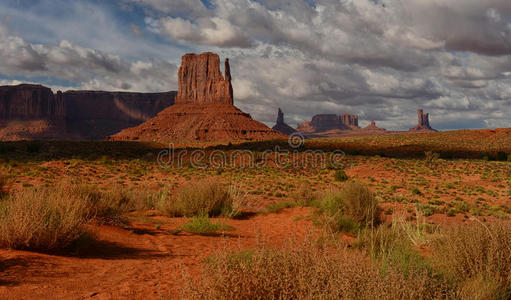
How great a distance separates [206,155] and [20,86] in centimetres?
15450

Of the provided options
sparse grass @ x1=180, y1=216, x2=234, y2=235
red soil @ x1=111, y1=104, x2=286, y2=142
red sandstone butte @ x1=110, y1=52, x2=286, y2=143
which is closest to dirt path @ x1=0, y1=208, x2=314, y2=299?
sparse grass @ x1=180, y1=216, x2=234, y2=235

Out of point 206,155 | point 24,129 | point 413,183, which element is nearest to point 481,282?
point 413,183

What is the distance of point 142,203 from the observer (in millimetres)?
12539

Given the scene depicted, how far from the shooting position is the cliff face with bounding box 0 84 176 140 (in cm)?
14412

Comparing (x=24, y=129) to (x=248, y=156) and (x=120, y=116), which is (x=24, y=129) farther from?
(x=248, y=156)

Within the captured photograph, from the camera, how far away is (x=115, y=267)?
215 inches

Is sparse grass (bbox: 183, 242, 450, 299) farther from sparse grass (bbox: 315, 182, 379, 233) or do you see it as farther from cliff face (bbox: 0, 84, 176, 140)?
cliff face (bbox: 0, 84, 176, 140)

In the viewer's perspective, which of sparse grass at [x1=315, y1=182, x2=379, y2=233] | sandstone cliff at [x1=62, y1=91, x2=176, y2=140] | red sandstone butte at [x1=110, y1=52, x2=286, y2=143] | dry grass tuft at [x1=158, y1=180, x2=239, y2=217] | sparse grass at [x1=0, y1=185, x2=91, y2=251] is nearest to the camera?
sparse grass at [x1=0, y1=185, x2=91, y2=251]

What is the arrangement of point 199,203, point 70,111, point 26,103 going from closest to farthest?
point 199,203
point 26,103
point 70,111

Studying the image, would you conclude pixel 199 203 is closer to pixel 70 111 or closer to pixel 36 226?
pixel 36 226

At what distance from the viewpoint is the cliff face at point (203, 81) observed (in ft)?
432

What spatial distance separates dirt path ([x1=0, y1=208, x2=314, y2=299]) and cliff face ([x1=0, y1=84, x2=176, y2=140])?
148033 mm

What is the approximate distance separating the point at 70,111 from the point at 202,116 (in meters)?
97.0

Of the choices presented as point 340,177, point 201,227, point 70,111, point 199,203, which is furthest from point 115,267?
point 70,111
